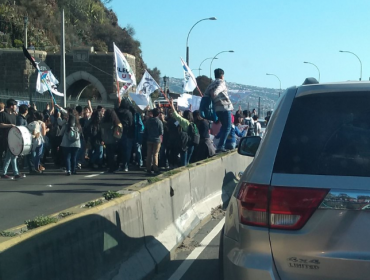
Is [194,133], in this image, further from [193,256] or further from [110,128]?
[193,256]

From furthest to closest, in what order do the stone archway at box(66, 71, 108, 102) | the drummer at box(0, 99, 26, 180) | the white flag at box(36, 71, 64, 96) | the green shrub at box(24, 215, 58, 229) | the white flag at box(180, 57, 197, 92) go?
the stone archway at box(66, 71, 108, 102) < the white flag at box(36, 71, 64, 96) < the white flag at box(180, 57, 197, 92) < the drummer at box(0, 99, 26, 180) < the green shrub at box(24, 215, 58, 229)

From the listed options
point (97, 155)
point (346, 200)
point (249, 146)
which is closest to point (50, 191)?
point (97, 155)

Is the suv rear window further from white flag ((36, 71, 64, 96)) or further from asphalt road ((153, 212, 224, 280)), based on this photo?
white flag ((36, 71, 64, 96))

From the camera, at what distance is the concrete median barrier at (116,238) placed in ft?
12.6

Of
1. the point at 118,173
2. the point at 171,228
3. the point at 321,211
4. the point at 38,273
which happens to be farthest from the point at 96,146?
the point at 321,211

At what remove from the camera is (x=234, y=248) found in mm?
3514

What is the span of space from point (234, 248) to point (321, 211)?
67 cm

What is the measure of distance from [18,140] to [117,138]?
8.71 ft

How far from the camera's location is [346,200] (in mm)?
3070

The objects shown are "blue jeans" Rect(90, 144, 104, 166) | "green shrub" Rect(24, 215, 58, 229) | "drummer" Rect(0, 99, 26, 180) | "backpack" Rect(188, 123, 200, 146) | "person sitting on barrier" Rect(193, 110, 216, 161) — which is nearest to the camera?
"green shrub" Rect(24, 215, 58, 229)

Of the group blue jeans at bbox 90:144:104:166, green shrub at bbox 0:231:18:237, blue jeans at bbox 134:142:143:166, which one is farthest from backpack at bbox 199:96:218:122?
green shrub at bbox 0:231:18:237

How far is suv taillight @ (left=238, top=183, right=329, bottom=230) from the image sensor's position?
3154mm

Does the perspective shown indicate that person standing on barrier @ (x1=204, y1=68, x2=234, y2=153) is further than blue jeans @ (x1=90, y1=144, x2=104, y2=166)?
No

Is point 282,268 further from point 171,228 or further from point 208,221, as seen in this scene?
point 208,221
